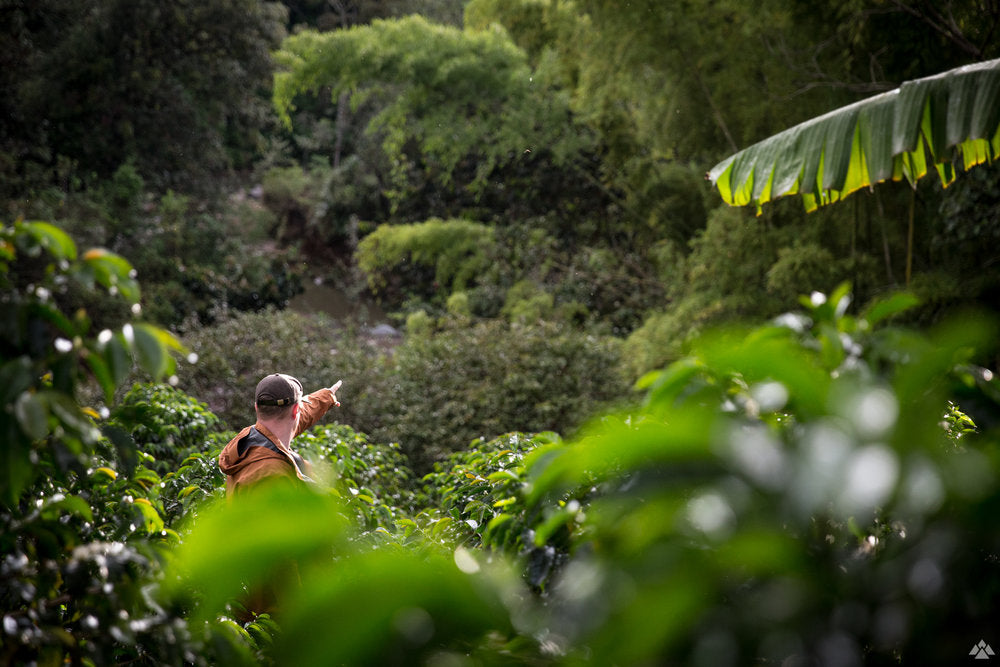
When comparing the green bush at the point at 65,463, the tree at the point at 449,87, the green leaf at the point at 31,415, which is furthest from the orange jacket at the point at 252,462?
the tree at the point at 449,87

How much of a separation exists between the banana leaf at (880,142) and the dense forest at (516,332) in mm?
20

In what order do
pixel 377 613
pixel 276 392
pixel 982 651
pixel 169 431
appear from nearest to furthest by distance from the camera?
pixel 377 613, pixel 982 651, pixel 276 392, pixel 169 431

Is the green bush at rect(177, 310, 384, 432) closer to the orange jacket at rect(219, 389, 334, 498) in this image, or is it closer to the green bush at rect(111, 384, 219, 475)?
the green bush at rect(111, 384, 219, 475)

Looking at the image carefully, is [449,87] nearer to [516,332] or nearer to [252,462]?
[516,332]

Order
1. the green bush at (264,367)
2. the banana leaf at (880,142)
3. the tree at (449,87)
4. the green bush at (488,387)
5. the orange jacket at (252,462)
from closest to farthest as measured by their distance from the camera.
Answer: the orange jacket at (252,462)
the banana leaf at (880,142)
the green bush at (488,387)
the green bush at (264,367)
the tree at (449,87)

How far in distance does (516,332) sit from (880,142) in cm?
409

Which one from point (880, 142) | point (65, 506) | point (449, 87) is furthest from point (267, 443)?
point (449, 87)

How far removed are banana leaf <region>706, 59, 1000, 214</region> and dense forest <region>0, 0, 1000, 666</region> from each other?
0.02 m

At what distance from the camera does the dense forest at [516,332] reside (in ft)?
2.04

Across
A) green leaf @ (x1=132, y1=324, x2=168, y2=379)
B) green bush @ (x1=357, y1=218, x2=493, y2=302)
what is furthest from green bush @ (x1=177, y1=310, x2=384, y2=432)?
green leaf @ (x1=132, y1=324, x2=168, y2=379)

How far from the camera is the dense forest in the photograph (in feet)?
2.04

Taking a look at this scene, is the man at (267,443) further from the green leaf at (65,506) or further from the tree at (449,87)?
the tree at (449,87)

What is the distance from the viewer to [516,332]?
286 inches

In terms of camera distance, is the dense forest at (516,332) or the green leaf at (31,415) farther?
the green leaf at (31,415)
